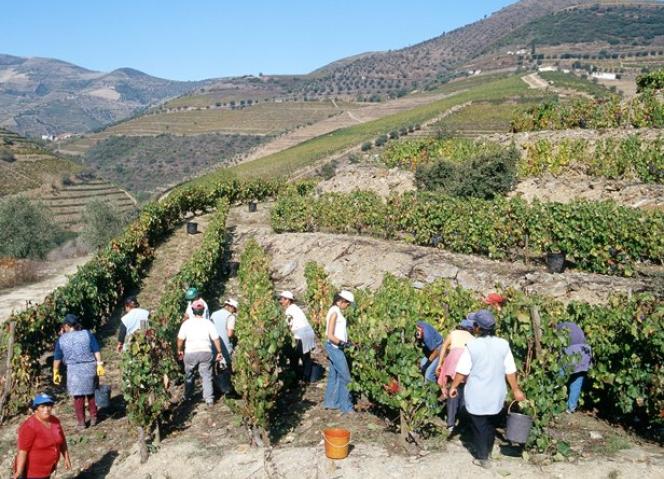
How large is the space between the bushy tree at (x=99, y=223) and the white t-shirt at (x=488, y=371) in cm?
3731

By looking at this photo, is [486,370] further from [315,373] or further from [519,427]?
[315,373]

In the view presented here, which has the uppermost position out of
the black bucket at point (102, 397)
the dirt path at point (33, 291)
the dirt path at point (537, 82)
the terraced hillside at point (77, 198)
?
the dirt path at point (537, 82)

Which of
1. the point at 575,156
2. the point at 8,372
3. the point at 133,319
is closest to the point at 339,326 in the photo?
the point at 133,319

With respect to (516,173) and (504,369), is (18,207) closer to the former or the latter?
(516,173)

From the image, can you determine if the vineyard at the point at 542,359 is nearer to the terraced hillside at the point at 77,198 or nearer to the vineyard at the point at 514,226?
the vineyard at the point at 514,226

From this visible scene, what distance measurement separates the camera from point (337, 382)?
8680 mm

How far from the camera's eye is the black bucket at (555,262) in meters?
14.7

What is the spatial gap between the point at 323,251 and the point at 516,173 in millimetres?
9207

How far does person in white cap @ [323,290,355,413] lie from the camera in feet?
27.6

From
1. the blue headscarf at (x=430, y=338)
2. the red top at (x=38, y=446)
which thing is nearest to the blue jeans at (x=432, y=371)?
the blue headscarf at (x=430, y=338)

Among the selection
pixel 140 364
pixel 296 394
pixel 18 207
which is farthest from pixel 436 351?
pixel 18 207

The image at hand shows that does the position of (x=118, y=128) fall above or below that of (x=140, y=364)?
above

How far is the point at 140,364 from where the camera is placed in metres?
7.80

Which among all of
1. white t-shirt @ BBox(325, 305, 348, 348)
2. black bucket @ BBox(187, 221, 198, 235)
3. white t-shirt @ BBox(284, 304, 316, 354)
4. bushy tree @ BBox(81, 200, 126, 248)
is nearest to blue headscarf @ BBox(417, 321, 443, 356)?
white t-shirt @ BBox(325, 305, 348, 348)
